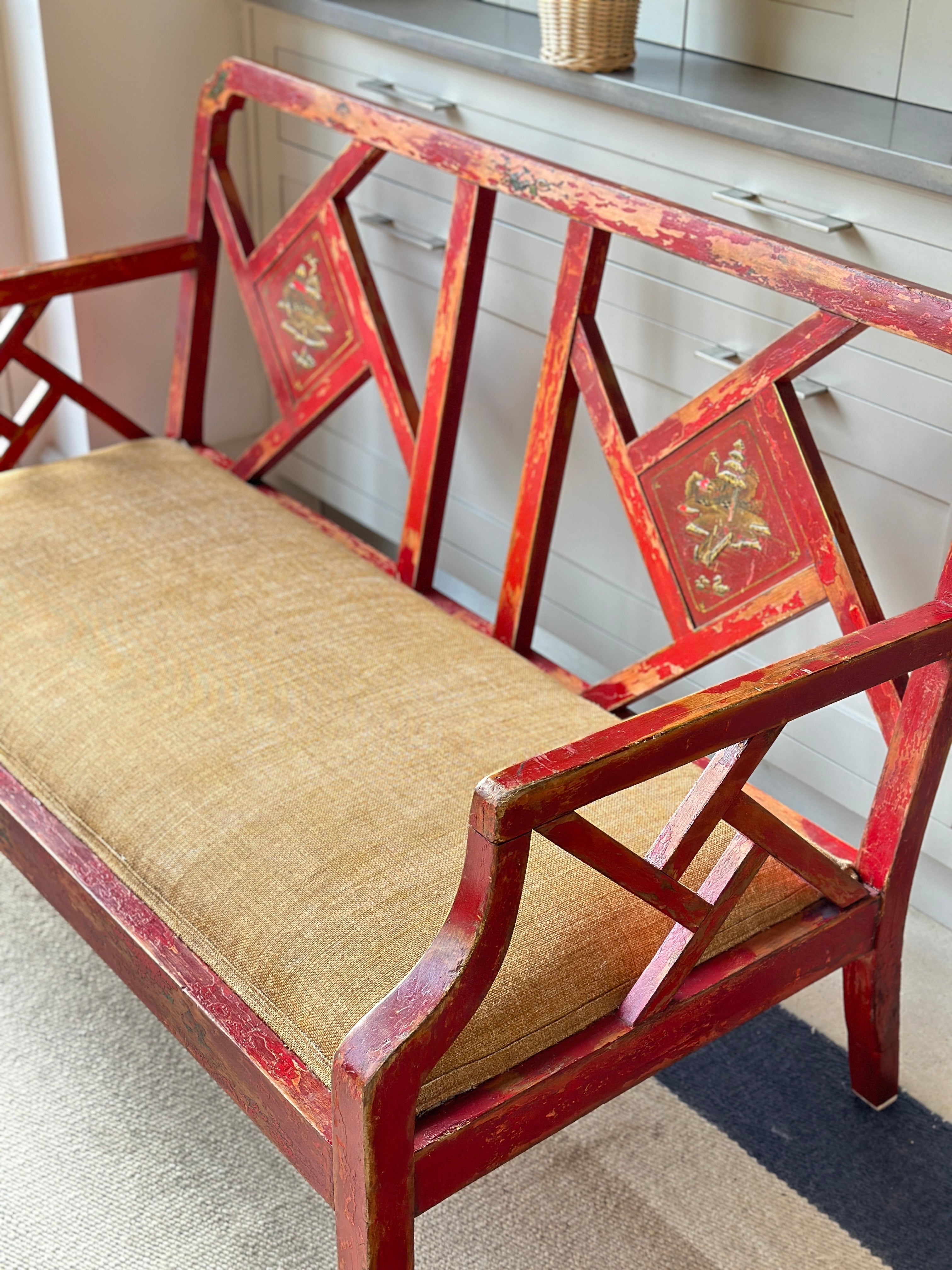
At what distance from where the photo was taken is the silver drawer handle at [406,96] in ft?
5.92

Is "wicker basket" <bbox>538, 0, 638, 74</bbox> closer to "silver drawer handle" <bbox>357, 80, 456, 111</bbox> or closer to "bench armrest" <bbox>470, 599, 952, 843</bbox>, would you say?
"silver drawer handle" <bbox>357, 80, 456, 111</bbox>

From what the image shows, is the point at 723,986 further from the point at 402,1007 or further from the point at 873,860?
the point at 402,1007

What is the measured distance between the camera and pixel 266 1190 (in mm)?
1331

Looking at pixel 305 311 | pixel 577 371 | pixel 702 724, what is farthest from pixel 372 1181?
pixel 305 311

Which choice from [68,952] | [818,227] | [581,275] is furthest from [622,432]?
[68,952]

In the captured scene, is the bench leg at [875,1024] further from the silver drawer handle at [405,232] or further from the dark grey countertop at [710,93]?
the silver drawer handle at [405,232]

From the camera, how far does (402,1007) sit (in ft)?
2.92

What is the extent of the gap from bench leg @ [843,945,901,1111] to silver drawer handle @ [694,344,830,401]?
606 millimetres

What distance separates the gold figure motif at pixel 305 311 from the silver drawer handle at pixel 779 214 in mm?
544

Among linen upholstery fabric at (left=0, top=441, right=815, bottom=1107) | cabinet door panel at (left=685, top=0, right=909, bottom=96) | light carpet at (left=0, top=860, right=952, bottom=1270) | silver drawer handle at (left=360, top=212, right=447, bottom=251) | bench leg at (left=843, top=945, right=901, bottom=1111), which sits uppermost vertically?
cabinet door panel at (left=685, top=0, right=909, bottom=96)

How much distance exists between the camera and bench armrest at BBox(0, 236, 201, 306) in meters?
1.73

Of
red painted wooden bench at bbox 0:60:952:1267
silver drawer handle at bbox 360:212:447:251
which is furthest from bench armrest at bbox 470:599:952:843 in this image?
silver drawer handle at bbox 360:212:447:251

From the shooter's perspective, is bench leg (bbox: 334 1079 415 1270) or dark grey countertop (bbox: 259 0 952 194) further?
dark grey countertop (bbox: 259 0 952 194)

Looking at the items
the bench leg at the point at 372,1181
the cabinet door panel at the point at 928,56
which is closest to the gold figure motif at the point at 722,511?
the cabinet door panel at the point at 928,56
